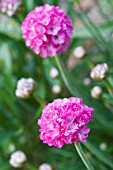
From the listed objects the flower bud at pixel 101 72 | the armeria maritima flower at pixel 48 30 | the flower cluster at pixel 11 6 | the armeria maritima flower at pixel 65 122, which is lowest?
the armeria maritima flower at pixel 65 122

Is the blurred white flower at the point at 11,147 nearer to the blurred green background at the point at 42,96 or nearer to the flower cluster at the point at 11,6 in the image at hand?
the blurred green background at the point at 42,96

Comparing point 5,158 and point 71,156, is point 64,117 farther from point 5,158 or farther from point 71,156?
point 5,158

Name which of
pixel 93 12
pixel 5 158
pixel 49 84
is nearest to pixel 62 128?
pixel 5 158

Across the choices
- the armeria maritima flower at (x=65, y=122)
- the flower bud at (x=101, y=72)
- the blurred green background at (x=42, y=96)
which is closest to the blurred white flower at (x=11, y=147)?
the blurred green background at (x=42, y=96)

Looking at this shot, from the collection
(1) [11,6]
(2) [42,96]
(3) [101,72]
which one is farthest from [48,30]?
(2) [42,96]

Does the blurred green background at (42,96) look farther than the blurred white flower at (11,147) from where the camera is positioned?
No

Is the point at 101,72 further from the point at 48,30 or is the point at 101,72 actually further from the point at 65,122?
the point at 65,122

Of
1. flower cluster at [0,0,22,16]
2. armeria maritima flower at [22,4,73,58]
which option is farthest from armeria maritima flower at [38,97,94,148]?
flower cluster at [0,0,22,16]
